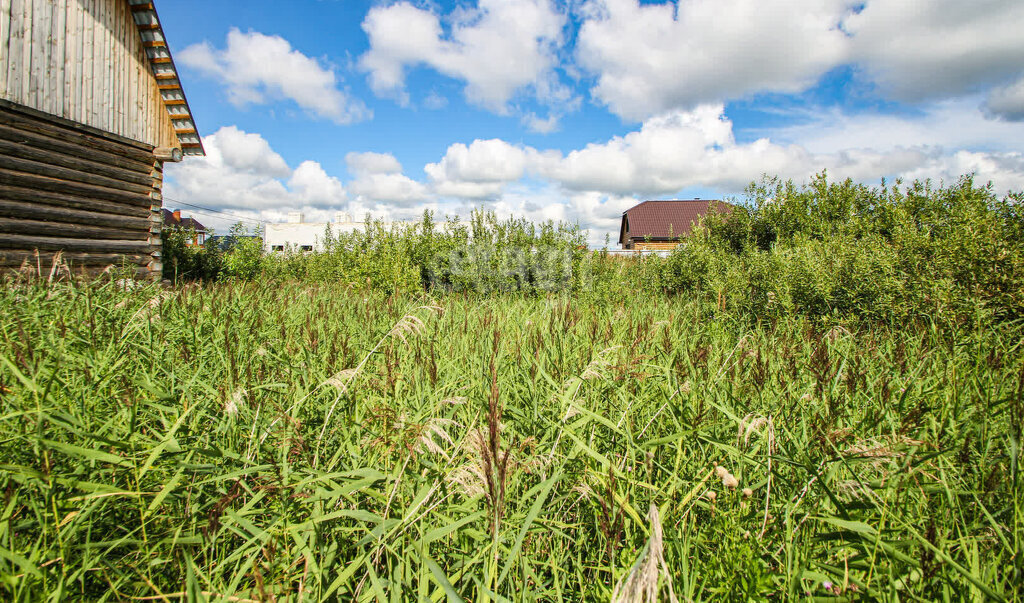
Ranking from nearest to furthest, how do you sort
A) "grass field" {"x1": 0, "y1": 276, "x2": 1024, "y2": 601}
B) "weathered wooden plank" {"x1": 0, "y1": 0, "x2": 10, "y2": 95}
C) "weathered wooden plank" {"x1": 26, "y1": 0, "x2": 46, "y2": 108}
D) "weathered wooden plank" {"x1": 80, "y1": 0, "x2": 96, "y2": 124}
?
"grass field" {"x1": 0, "y1": 276, "x2": 1024, "y2": 601}
"weathered wooden plank" {"x1": 0, "y1": 0, "x2": 10, "y2": 95}
"weathered wooden plank" {"x1": 26, "y1": 0, "x2": 46, "y2": 108}
"weathered wooden plank" {"x1": 80, "y1": 0, "x2": 96, "y2": 124}

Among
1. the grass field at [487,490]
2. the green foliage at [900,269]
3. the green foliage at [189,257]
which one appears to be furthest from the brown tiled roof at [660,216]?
the grass field at [487,490]

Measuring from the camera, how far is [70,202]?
8.15 meters

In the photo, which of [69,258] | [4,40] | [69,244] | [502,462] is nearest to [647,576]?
[502,462]

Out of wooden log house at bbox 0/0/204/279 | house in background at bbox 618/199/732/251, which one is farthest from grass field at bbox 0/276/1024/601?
house in background at bbox 618/199/732/251

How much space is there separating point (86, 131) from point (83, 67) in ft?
3.86

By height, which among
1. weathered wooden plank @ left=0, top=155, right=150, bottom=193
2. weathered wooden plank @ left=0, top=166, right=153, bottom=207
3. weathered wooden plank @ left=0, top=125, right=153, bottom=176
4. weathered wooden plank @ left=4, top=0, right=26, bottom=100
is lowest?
weathered wooden plank @ left=0, top=166, right=153, bottom=207

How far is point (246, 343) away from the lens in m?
3.09

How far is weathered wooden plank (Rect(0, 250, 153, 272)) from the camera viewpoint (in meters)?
7.12

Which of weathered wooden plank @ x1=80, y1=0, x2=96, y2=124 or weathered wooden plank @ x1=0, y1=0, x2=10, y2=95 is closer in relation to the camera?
weathered wooden plank @ x1=0, y1=0, x2=10, y2=95

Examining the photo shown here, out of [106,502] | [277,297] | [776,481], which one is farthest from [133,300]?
[776,481]

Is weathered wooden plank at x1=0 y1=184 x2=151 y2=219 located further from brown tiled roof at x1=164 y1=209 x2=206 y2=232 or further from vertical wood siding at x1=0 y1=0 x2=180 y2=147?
brown tiled roof at x1=164 y1=209 x2=206 y2=232

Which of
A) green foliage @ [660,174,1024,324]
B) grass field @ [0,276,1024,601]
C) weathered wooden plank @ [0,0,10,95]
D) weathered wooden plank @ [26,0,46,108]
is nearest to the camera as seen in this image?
grass field @ [0,276,1024,601]

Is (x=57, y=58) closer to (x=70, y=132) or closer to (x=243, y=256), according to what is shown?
(x=70, y=132)

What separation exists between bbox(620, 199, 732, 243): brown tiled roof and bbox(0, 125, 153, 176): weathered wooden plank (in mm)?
35264
